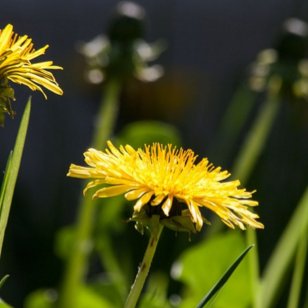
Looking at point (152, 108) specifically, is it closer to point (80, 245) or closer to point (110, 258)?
point (110, 258)

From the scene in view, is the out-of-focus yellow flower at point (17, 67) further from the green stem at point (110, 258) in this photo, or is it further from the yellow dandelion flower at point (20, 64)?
the green stem at point (110, 258)

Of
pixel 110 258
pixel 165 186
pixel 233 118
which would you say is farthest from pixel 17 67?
pixel 233 118

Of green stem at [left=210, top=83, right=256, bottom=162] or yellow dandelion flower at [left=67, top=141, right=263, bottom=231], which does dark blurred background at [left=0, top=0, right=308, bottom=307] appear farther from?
yellow dandelion flower at [left=67, top=141, right=263, bottom=231]

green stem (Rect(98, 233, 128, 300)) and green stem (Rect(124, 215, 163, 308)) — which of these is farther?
green stem (Rect(98, 233, 128, 300))

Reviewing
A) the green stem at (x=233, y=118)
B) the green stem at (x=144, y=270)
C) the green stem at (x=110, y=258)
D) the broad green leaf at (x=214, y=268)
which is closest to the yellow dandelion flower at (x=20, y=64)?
the green stem at (x=144, y=270)

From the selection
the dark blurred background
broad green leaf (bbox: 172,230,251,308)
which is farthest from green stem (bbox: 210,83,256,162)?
broad green leaf (bbox: 172,230,251,308)

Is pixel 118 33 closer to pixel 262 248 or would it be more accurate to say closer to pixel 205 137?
pixel 262 248
